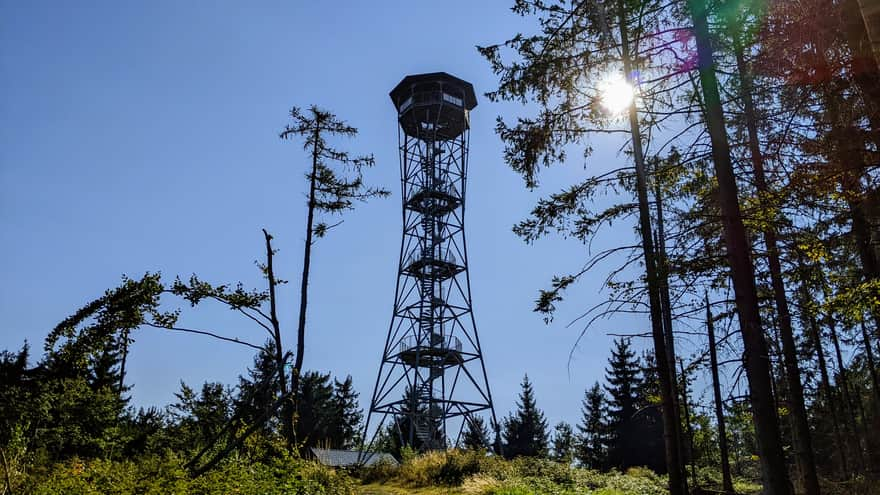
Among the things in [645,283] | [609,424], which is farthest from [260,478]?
[609,424]

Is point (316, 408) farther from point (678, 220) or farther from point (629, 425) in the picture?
point (678, 220)

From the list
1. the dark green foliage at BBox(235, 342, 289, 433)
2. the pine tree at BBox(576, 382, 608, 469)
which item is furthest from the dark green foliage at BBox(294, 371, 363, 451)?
the dark green foliage at BBox(235, 342, 289, 433)

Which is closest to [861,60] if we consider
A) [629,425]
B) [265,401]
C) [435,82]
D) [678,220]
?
[678,220]

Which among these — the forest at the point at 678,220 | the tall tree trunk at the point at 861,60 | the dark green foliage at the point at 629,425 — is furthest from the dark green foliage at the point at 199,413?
the dark green foliage at the point at 629,425

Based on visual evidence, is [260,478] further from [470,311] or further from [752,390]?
[470,311]

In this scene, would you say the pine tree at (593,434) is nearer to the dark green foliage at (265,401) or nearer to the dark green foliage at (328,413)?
the dark green foliage at (328,413)

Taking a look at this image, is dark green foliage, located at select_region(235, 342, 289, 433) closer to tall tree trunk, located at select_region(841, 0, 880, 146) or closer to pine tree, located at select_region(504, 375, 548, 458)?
tall tree trunk, located at select_region(841, 0, 880, 146)

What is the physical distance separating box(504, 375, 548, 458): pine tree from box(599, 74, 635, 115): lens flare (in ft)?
128

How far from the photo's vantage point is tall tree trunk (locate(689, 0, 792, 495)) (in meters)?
5.10

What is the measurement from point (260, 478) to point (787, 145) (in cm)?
824

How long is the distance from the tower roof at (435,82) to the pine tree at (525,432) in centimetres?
2867

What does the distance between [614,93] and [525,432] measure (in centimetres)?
4170

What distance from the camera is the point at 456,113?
2433 cm

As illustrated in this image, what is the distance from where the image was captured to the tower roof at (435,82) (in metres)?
24.1
